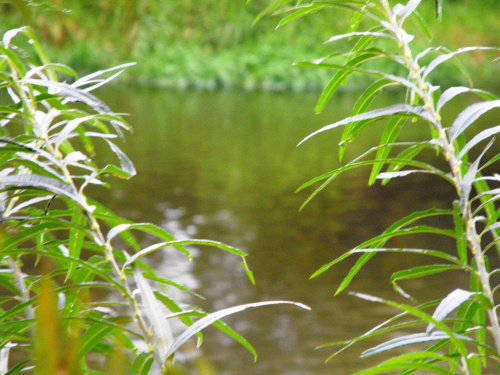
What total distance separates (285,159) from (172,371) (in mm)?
6716

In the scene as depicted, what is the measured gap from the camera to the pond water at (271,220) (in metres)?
2.99

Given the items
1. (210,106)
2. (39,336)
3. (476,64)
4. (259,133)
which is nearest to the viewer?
(39,336)

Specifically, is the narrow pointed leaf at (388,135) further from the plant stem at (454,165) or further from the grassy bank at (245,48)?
the grassy bank at (245,48)

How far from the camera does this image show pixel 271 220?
4738mm

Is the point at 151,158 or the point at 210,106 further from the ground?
the point at 151,158

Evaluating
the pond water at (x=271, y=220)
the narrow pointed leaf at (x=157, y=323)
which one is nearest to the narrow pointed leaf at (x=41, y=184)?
the narrow pointed leaf at (x=157, y=323)

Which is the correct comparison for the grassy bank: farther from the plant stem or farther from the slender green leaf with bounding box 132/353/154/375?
the slender green leaf with bounding box 132/353/154/375

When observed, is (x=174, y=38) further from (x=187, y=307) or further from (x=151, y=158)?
(x=187, y=307)

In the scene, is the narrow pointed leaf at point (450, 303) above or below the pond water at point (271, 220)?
above

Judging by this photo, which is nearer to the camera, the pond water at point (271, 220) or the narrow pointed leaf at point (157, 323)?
the narrow pointed leaf at point (157, 323)

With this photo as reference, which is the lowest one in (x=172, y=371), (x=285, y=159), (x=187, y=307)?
(x=285, y=159)

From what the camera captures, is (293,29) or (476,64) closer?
(476,64)

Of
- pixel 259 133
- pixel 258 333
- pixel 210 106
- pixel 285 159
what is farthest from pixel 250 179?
pixel 210 106

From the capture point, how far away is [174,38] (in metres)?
15.0
